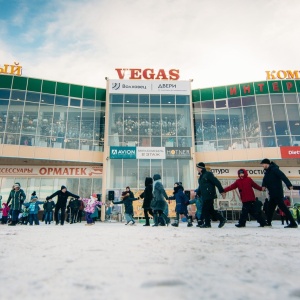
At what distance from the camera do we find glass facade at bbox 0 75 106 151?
19.6m

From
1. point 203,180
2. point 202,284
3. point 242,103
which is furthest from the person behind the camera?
point 242,103

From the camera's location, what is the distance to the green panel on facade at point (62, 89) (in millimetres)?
21375

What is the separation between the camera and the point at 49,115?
2069cm

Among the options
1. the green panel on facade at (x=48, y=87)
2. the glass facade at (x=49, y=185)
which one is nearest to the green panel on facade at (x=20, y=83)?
the green panel on facade at (x=48, y=87)

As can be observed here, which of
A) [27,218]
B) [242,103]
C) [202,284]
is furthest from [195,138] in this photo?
[202,284]

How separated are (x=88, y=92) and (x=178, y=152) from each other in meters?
9.87

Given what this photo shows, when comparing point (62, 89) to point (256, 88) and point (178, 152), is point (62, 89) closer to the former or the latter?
point (178, 152)

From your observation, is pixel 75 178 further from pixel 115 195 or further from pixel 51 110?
pixel 51 110

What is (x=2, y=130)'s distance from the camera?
19.2 metres

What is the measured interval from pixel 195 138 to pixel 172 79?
5824 mm

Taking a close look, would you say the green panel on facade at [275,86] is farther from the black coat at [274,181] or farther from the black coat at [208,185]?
the black coat at [208,185]

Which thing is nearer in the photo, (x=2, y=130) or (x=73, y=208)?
(x=73, y=208)

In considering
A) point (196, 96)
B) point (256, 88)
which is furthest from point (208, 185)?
point (256, 88)

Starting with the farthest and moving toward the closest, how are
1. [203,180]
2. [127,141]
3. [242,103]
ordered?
[242,103], [127,141], [203,180]
